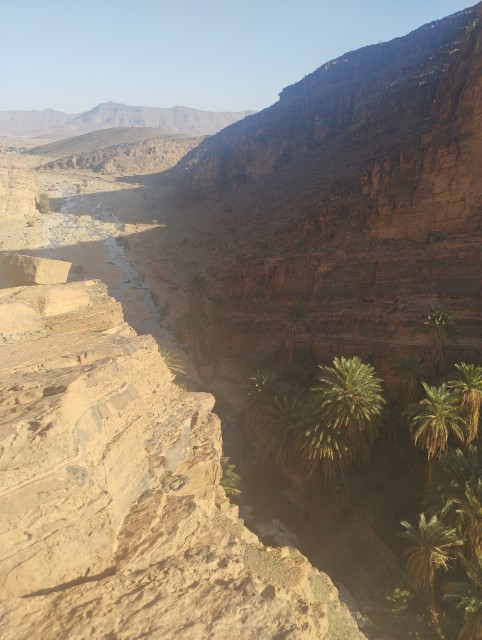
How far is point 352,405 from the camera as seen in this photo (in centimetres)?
1923

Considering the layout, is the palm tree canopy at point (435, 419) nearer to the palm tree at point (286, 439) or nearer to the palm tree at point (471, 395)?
the palm tree at point (471, 395)

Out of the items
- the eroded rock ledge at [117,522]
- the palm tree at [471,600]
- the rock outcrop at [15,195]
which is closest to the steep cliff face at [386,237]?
the palm tree at [471,600]

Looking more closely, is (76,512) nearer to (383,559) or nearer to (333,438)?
(333,438)

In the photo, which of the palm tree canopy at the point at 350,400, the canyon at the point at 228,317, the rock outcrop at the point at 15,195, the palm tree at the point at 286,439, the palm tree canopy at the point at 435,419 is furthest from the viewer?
the rock outcrop at the point at 15,195

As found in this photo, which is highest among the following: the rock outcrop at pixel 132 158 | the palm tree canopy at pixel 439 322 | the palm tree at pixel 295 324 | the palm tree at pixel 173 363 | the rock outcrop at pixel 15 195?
the rock outcrop at pixel 132 158

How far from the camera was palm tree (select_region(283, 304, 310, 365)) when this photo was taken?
3034cm

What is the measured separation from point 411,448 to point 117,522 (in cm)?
1652

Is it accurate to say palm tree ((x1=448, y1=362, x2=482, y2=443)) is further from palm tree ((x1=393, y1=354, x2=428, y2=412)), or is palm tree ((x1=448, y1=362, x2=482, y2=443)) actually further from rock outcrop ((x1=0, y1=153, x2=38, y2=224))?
rock outcrop ((x1=0, y1=153, x2=38, y2=224))

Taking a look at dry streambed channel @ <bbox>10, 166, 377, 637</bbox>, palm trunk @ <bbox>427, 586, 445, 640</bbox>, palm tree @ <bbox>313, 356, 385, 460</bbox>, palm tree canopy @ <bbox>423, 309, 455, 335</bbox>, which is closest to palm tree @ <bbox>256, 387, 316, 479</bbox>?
dry streambed channel @ <bbox>10, 166, 377, 637</bbox>

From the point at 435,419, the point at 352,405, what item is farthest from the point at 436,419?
the point at 352,405

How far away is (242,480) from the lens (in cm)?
2434

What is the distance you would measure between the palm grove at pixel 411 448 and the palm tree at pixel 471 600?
0.03m

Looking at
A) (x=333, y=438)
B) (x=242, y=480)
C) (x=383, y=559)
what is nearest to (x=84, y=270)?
(x=242, y=480)

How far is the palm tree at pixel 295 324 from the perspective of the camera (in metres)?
30.3
